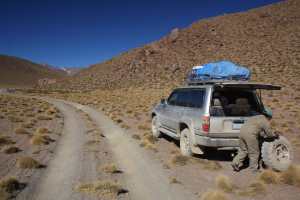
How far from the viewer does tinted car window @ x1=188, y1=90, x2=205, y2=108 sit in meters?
5.95

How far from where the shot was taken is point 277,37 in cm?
5062

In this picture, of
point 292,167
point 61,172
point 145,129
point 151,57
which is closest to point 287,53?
point 151,57

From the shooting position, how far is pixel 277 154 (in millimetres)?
5199

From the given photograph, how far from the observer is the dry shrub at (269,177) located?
463 cm

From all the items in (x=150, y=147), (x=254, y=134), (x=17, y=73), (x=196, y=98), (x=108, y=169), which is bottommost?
(x=150, y=147)

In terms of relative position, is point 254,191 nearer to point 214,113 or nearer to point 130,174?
point 214,113

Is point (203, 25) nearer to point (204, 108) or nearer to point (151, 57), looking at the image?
point (151, 57)

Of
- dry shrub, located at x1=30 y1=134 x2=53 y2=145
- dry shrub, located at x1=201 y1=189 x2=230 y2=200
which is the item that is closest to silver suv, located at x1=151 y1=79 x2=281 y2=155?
dry shrub, located at x1=201 y1=189 x2=230 y2=200

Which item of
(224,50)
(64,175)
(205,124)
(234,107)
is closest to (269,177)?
(205,124)

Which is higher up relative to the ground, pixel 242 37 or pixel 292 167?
pixel 242 37

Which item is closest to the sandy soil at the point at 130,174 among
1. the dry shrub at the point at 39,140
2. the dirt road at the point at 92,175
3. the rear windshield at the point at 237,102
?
the dirt road at the point at 92,175

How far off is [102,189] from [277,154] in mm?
4154

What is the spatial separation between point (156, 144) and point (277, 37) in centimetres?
5415

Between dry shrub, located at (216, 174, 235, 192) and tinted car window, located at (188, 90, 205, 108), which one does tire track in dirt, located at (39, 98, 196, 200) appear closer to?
dry shrub, located at (216, 174, 235, 192)
